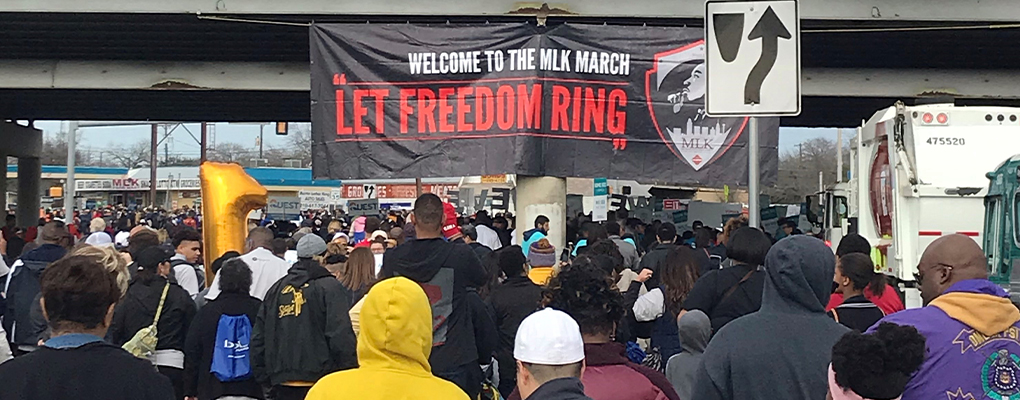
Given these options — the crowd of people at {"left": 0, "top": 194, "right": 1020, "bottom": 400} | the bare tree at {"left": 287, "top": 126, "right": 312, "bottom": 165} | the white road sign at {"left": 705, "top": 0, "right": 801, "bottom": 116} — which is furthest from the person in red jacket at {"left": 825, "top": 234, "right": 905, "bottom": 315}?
the bare tree at {"left": 287, "top": 126, "right": 312, "bottom": 165}

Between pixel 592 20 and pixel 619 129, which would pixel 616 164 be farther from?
pixel 592 20

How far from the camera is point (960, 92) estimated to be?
19.8m

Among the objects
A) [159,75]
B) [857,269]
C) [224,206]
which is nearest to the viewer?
[857,269]

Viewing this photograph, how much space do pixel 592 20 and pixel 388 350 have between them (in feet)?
43.8

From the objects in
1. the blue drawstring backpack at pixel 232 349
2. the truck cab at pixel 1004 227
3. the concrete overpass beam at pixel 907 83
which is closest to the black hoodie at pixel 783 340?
the blue drawstring backpack at pixel 232 349

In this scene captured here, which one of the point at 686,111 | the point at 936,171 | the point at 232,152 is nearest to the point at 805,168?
the point at 232,152

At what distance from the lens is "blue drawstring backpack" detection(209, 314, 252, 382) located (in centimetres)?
755

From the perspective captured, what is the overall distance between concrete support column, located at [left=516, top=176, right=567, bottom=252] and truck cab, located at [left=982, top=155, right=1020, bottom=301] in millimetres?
6811

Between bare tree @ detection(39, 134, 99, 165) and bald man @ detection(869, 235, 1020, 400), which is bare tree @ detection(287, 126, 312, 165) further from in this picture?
bald man @ detection(869, 235, 1020, 400)

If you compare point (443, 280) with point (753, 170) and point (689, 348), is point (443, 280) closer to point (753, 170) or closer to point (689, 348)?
point (689, 348)

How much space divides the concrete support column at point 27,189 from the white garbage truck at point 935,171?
100ft

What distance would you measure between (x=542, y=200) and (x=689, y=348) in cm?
1039

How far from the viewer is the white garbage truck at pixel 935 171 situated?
12297 millimetres

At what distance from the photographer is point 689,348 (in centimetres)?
598
